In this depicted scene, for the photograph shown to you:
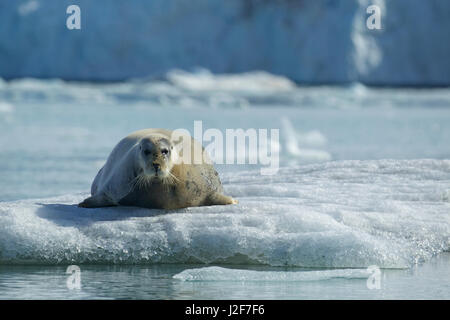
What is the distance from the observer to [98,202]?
450 centimetres

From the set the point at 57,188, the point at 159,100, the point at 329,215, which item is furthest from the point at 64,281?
the point at 159,100

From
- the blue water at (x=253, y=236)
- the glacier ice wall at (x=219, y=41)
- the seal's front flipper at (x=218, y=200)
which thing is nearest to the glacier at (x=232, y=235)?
the blue water at (x=253, y=236)

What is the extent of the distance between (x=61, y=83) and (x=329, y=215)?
19.0 meters

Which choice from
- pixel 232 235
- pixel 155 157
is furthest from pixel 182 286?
pixel 155 157

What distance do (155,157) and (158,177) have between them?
135 mm

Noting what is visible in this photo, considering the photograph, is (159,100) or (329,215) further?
(159,100)

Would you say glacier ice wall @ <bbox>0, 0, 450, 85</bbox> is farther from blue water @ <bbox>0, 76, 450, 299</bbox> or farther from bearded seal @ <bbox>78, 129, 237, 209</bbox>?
bearded seal @ <bbox>78, 129, 237, 209</bbox>

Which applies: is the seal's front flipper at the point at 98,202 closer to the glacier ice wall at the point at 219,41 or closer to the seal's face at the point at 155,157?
the seal's face at the point at 155,157

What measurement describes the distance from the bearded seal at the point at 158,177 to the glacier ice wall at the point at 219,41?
54.0 feet

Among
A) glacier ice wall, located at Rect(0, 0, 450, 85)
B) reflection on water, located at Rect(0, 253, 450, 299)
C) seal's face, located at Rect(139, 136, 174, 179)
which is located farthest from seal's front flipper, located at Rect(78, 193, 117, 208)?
glacier ice wall, located at Rect(0, 0, 450, 85)

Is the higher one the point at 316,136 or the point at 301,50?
the point at 301,50

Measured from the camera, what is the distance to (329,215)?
4379 millimetres

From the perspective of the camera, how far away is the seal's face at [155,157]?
415 centimetres
